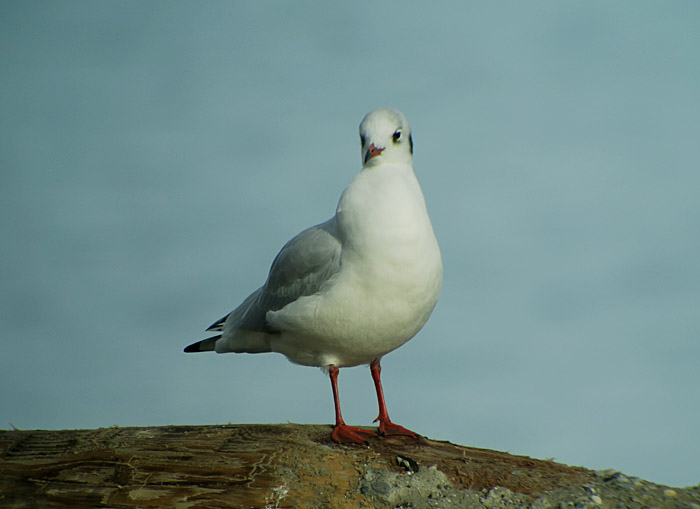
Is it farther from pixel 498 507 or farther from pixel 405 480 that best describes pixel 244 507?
pixel 498 507

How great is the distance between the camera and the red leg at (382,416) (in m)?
6.70

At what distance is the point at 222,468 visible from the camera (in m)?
5.73

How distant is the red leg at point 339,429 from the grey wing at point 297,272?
755 mm

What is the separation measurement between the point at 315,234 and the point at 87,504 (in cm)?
280

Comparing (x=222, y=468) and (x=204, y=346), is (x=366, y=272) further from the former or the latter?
(x=204, y=346)

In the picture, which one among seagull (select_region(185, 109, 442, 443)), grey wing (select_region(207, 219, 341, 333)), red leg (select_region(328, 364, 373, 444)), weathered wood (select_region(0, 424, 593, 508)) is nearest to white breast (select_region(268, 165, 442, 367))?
seagull (select_region(185, 109, 442, 443))

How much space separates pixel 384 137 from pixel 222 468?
2.93 metres

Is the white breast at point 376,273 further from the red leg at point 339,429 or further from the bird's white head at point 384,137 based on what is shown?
the red leg at point 339,429

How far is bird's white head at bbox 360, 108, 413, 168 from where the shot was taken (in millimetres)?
6000

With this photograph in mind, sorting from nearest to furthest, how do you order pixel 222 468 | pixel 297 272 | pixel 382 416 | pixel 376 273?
pixel 222 468 < pixel 376 273 < pixel 297 272 < pixel 382 416

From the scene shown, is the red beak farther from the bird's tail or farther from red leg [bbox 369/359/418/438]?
the bird's tail

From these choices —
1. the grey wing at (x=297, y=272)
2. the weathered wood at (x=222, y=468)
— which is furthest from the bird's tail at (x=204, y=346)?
the weathered wood at (x=222, y=468)

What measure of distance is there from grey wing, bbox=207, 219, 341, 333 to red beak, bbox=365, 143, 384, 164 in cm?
76

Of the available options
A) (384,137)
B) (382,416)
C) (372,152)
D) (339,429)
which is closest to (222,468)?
(339,429)
